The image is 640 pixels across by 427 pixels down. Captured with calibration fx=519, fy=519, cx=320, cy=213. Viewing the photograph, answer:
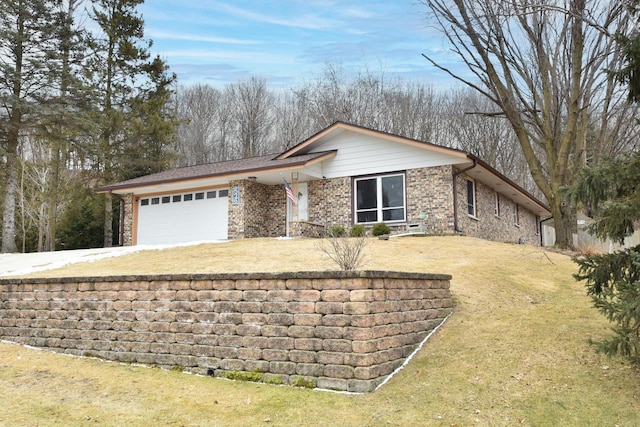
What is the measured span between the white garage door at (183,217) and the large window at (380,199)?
5069 millimetres

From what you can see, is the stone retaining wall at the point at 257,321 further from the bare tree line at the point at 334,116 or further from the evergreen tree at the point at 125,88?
the bare tree line at the point at 334,116

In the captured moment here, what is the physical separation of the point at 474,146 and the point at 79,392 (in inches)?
1230

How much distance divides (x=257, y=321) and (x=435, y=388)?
86.1 inches

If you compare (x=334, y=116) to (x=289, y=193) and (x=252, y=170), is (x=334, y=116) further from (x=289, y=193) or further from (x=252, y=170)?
(x=289, y=193)

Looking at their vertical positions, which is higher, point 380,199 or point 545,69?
point 545,69

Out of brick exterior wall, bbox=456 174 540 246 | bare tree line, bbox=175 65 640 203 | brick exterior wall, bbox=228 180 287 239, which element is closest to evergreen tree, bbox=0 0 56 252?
brick exterior wall, bbox=228 180 287 239

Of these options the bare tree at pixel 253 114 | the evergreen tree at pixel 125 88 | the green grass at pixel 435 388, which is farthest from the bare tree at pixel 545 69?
the bare tree at pixel 253 114

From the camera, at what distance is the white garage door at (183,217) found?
1967cm

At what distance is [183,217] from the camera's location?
20.6 m

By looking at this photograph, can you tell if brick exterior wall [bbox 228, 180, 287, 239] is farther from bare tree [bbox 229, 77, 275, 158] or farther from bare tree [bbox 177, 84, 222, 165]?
bare tree [bbox 177, 84, 222, 165]

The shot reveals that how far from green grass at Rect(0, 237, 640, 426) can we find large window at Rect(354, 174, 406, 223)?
882 centimetres

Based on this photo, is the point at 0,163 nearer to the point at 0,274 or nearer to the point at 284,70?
the point at 0,274

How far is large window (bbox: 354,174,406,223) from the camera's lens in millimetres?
17625

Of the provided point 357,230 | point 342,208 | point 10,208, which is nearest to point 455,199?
point 357,230
